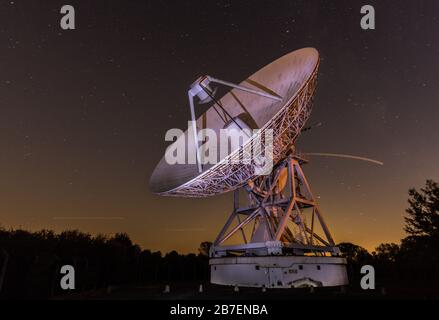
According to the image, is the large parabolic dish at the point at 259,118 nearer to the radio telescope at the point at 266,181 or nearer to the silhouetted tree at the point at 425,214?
the radio telescope at the point at 266,181

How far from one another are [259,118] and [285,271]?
10.1 m

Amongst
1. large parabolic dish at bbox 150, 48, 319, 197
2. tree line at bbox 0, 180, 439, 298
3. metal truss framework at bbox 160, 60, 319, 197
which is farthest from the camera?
large parabolic dish at bbox 150, 48, 319, 197

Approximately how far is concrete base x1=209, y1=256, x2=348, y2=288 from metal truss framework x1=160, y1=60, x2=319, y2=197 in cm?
538

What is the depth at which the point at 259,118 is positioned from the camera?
2508cm

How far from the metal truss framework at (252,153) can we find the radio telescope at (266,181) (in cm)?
6

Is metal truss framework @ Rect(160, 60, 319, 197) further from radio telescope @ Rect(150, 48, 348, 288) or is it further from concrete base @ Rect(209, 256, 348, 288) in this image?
concrete base @ Rect(209, 256, 348, 288)

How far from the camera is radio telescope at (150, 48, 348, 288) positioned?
22.5m

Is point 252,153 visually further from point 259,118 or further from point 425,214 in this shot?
point 425,214

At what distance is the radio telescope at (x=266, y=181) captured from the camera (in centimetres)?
2255

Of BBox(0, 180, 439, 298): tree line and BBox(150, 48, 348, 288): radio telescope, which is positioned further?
BBox(150, 48, 348, 288): radio telescope

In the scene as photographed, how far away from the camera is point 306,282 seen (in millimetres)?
23391

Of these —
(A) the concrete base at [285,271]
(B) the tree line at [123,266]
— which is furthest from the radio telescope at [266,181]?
(B) the tree line at [123,266]

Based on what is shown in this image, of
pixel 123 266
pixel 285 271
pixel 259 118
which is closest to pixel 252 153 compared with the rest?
pixel 259 118

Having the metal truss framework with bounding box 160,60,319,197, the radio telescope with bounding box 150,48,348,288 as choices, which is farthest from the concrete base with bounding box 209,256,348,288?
the metal truss framework with bounding box 160,60,319,197
